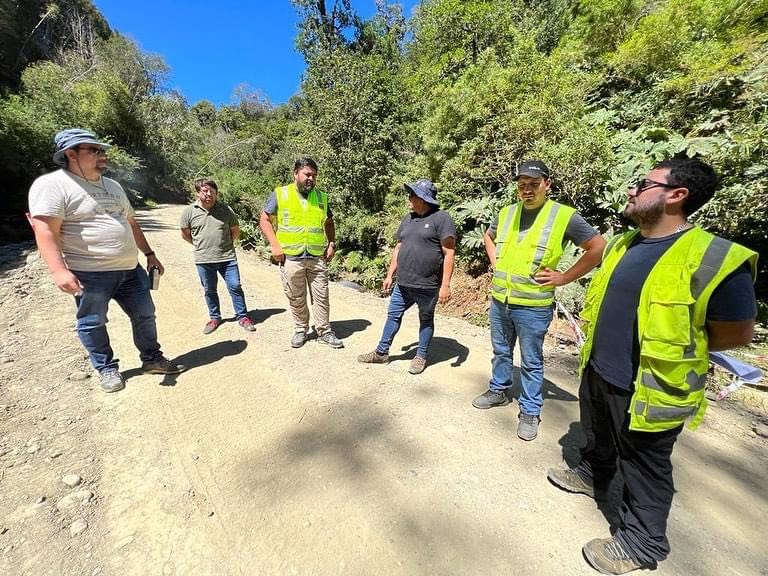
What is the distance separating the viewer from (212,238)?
450cm

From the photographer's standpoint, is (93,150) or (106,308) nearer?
(93,150)

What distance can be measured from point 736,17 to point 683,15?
5.17 ft

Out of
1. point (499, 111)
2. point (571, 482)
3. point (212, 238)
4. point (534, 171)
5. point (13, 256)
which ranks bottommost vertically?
point (571, 482)

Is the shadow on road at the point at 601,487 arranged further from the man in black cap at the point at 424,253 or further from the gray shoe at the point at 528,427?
the man in black cap at the point at 424,253

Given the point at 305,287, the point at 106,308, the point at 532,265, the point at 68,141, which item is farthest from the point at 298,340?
the point at 532,265

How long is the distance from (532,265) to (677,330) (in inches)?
41.7

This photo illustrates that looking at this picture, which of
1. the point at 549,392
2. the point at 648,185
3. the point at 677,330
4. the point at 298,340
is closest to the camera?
the point at 677,330

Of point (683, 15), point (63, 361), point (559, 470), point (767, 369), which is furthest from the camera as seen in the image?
point (683, 15)

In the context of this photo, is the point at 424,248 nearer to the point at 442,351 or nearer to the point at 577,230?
the point at 577,230

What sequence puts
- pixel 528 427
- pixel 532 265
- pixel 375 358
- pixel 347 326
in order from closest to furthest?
pixel 532 265 → pixel 528 427 → pixel 375 358 → pixel 347 326

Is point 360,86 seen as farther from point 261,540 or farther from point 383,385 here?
point 261,540

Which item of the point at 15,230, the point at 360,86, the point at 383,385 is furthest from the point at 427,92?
the point at 15,230

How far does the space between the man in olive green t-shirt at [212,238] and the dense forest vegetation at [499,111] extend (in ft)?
14.3

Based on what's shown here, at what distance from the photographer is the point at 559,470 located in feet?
7.51
